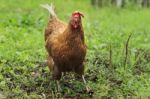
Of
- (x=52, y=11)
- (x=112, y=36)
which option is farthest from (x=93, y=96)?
(x=112, y=36)

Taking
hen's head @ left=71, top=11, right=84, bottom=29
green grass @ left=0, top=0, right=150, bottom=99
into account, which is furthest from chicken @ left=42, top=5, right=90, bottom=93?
green grass @ left=0, top=0, right=150, bottom=99

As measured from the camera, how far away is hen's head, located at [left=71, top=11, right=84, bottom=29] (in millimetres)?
7098

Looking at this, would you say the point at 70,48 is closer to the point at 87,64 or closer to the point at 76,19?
the point at 76,19

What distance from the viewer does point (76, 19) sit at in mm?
7094

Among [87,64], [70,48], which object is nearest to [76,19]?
[70,48]

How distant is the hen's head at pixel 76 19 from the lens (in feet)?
23.3

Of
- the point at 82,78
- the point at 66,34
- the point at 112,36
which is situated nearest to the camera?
the point at 66,34

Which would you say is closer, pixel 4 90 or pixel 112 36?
pixel 4 90

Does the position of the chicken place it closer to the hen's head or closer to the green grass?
the hen's head

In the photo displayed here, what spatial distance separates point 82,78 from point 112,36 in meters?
3.83

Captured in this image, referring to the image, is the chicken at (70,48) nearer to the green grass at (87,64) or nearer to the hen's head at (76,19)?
the hen's head at (76,19)

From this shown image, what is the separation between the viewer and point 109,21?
15961 mm

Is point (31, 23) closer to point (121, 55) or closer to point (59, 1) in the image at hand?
point (121, 55)

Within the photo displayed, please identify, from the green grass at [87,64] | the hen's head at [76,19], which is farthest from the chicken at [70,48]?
the green grass at [87,64]
